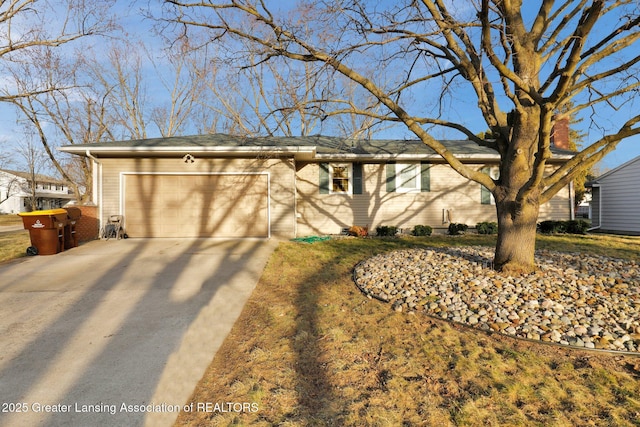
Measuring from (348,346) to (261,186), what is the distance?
7.31m

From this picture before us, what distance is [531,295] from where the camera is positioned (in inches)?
153

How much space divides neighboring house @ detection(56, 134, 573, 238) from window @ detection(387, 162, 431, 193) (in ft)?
0.12

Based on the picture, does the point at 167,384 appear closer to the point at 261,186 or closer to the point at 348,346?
the point at 348,346

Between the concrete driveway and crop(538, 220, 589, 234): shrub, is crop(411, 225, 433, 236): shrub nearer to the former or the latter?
crop(538, 220, 589, 234): shrub

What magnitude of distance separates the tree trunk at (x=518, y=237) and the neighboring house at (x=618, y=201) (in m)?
12.0

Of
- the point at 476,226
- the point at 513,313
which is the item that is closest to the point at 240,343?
the point at 513,313

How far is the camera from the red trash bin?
704cm

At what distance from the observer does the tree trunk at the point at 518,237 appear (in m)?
4.67

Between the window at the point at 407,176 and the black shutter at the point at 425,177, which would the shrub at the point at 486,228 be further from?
the window at the point at 407,176

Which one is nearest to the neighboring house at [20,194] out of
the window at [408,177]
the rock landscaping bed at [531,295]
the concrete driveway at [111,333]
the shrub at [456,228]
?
the concrete driveway at [111,333]

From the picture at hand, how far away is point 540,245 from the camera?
805 centimetres

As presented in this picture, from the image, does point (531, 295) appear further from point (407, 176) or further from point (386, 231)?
point (407, 176)

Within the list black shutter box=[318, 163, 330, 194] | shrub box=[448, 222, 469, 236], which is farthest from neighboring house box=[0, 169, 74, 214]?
shrub box=[448, 222, 469, 236]

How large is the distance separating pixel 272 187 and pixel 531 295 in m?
7.41
